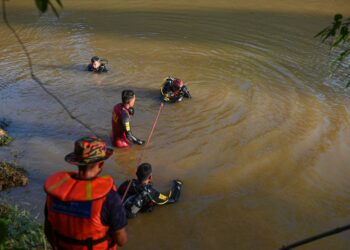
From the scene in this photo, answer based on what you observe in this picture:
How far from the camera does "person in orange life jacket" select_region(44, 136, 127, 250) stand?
9.04 ft

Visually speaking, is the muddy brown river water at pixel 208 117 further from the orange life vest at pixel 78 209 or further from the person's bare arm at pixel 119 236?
the person's bare arm at pixel 119 236

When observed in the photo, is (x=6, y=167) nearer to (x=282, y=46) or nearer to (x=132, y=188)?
(x=132, y=188)

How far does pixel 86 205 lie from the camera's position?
2740 millimetres

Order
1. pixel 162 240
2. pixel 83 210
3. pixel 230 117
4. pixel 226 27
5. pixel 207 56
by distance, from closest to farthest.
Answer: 1. pixel 83 210
2. pixel 162 240
3. pixel 230 117
4. pixel 207 56
5. pixel 226 27

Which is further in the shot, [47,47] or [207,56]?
[47,47]

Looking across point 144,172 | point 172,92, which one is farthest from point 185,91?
point 144,172

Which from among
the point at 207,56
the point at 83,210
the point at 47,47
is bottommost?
the point at 47,47

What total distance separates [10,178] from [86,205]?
356cm

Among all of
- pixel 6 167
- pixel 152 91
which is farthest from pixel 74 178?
pixel 152 91

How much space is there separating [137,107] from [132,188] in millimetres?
3848

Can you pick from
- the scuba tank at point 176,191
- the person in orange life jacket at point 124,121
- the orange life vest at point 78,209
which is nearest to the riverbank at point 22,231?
the orange life vest at point 78,209

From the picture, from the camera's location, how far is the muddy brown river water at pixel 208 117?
539 centimetres

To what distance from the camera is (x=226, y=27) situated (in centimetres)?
1470

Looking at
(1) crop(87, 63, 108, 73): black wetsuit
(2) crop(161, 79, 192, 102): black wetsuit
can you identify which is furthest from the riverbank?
(1) crop(87, 63, 108, 73): black wetsuit
